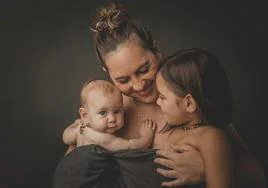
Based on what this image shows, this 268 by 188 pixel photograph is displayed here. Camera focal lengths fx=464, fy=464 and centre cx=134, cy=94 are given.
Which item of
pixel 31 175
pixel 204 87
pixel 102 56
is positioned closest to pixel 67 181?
pixel 31 175

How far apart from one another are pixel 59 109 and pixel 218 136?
55cm

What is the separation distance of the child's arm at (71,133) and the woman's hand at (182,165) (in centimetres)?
31

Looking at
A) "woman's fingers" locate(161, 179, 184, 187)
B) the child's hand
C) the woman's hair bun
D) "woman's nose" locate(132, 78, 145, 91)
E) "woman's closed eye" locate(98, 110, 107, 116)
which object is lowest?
"woman's fingers" locate(161, 179, 184, 187)

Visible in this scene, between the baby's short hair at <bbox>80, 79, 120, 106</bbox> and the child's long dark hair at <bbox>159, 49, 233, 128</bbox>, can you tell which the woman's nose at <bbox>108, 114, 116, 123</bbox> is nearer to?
the baby's short hair at <bbox>80, 79, 120, 106</bbox>

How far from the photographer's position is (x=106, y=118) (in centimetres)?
146

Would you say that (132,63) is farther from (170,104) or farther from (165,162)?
(165,162)

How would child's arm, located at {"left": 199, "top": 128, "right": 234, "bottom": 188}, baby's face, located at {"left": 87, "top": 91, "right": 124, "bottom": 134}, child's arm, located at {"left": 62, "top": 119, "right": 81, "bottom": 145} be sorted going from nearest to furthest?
child's arm, located at {"left": 199, "top": 128, "right": 234, "bottom": 188} → baby's face, located at {"left": 87, "top": 91, "right": 124, "bottom": 134} → child's arm, located at {"left": 62, "top": 119, "right": 81, "bottom": 145}

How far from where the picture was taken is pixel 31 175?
5.31 feet

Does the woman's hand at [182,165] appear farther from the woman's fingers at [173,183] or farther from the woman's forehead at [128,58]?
Answer: the woman's forehead at [128,58]

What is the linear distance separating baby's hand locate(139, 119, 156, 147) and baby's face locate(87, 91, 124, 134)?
0.07 meters

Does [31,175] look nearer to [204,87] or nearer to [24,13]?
[24,13]

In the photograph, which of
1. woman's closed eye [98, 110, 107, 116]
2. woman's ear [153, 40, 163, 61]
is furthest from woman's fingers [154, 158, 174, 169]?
woman's ear [153, 40, 163, 61]

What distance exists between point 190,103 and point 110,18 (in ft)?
1.27

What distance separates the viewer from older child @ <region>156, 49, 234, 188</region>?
133 centimetres
